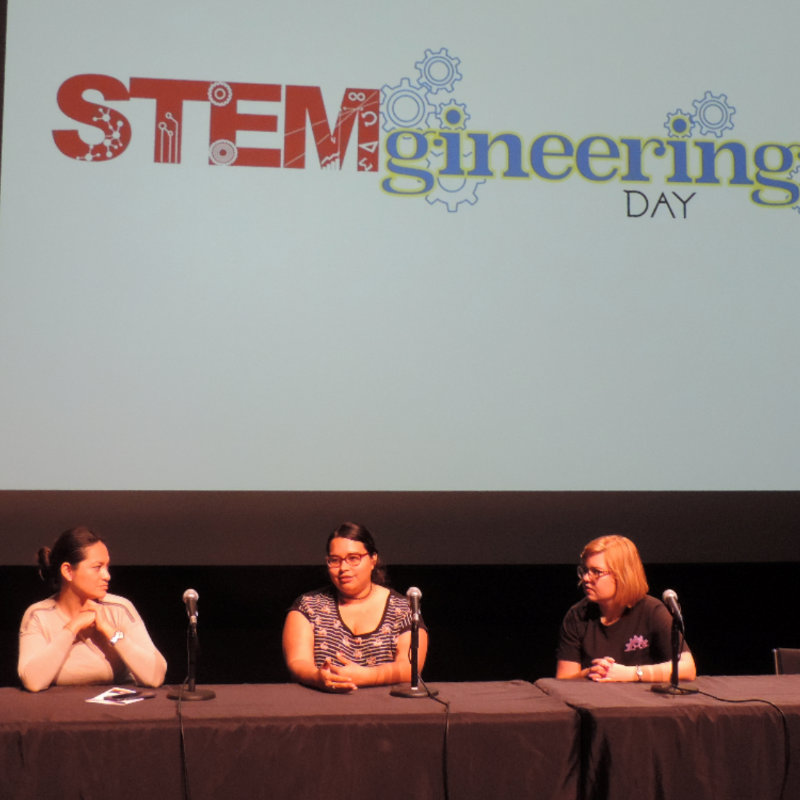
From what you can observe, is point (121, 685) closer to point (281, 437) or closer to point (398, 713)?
point (398, 713)

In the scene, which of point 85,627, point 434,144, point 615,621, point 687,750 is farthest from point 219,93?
point 687,750

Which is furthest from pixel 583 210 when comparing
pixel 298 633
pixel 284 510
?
pixel 298 633

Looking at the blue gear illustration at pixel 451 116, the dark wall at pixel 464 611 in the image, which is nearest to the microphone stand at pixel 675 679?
the dark wall at pixel 464 611

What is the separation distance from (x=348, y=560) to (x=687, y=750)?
3.46 feet

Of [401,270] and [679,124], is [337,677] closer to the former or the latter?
[401,270]

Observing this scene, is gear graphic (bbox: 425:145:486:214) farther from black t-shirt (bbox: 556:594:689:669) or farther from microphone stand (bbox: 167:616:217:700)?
microphone stand (bbox: 167:616:217:700)

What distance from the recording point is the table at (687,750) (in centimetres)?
229

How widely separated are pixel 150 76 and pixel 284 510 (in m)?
1.55

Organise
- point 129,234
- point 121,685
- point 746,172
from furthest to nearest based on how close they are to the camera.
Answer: point 746,172 < point 129,234 < point 121,685

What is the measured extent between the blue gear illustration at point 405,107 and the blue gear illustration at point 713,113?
0.98m

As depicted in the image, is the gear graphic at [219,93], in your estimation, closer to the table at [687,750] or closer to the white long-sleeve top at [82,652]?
the white long-sleeve top at [82,652]

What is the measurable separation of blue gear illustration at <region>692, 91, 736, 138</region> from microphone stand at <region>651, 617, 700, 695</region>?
198cm

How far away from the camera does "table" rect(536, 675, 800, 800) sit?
2.29 meters

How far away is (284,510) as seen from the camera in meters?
3.57
